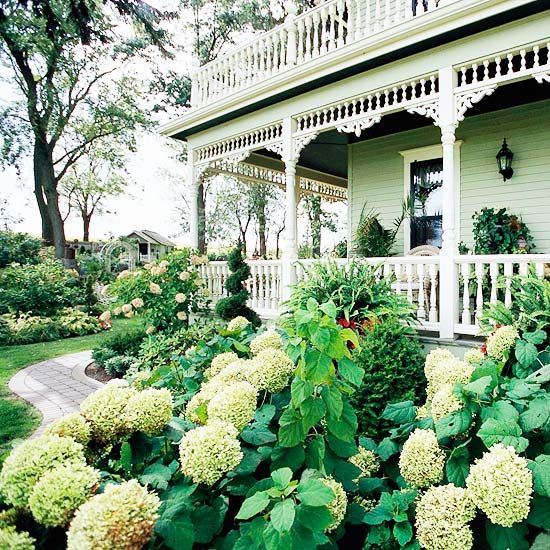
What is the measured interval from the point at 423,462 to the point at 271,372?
1.94 feet

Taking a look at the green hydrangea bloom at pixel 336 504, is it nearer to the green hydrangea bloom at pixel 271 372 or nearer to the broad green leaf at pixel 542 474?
the green hydrangea bloom at pixel 271 372

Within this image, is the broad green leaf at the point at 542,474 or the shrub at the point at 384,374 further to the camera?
the shrub at the point at 384,374

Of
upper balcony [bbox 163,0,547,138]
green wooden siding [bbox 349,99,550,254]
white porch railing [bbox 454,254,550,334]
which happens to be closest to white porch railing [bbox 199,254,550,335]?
white porch railing [bbox 454,254,550,334]

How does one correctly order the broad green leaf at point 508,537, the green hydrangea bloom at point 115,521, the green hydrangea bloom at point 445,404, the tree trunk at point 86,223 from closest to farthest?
the green hydrangea bloom at point 115,521
the broad green leaf at point 508,537
the green hydrangea bloom at point 445,404
the tree trunk at point 86,223

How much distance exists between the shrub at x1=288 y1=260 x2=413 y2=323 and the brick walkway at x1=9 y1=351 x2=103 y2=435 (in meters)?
2.85

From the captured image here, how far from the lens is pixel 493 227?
619cm

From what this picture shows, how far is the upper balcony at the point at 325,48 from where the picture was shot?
4559mm

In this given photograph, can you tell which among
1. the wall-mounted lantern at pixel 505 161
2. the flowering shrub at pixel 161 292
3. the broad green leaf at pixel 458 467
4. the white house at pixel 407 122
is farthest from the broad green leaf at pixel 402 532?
the wall-mounted lantern at pixel 505 161

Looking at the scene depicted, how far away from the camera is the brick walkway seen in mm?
4856

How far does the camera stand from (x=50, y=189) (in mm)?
19297

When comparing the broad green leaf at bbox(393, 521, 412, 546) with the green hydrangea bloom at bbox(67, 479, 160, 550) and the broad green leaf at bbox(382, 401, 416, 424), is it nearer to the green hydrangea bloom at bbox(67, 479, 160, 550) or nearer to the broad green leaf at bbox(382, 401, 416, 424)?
the broad green leaf at bbox(382, 401, 416, 424)

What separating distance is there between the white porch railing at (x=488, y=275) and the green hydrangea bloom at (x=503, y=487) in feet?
10.3

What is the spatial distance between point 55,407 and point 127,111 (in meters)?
17.7

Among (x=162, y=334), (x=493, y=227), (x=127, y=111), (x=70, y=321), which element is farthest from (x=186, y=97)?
(x=493, y=227)
